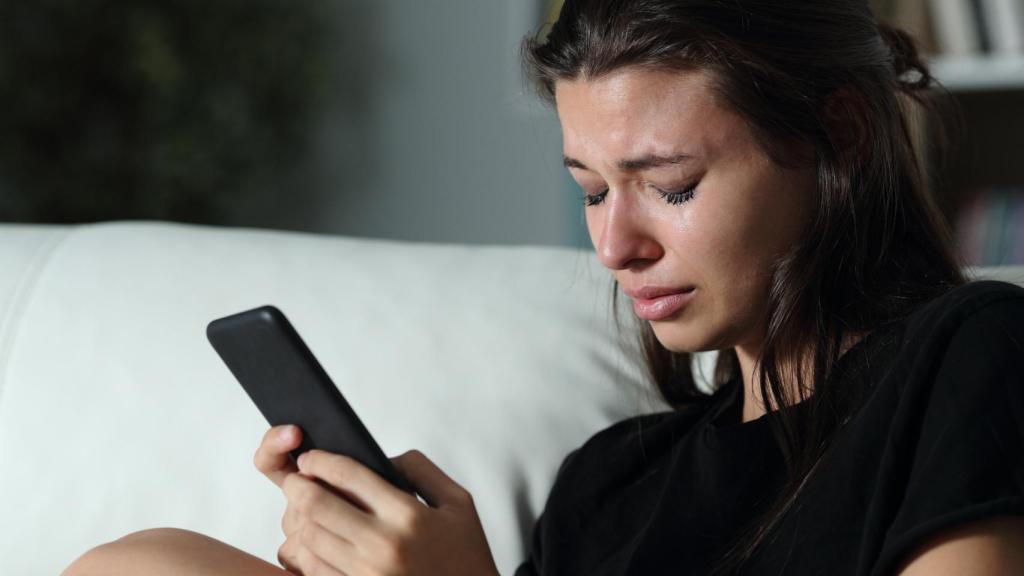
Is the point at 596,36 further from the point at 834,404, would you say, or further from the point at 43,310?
the point at 43,310

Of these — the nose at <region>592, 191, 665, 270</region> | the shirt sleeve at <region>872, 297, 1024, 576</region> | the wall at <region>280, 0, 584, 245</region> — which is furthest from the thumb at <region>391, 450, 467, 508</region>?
the wall at <region>280, 0, 584, 245</region>

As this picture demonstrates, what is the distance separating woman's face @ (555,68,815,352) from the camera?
2.76ft

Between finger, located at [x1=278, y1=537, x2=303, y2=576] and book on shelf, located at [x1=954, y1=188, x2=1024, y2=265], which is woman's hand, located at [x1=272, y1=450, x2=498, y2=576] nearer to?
finger, located at [x1=278, y1=537, x2=303, y2=576]

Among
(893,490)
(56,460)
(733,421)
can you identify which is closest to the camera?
(893,490)

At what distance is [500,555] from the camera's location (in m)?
1.14

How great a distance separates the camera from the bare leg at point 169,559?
92 centimetres

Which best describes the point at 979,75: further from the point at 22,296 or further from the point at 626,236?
the point at 22,296

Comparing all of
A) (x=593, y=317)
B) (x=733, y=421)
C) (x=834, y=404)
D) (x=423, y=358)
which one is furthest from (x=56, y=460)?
(x=834, y=404)

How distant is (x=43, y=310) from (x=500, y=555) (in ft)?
1.86

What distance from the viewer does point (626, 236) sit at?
2.87 feet

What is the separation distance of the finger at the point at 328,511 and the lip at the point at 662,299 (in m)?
0.26

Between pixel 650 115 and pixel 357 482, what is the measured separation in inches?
13.3

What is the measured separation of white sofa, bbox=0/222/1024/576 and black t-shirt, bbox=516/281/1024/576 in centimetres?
13

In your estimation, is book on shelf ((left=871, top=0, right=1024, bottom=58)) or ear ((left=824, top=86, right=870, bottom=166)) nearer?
ear ((left=824, top=86, right=870, bottom=166))
